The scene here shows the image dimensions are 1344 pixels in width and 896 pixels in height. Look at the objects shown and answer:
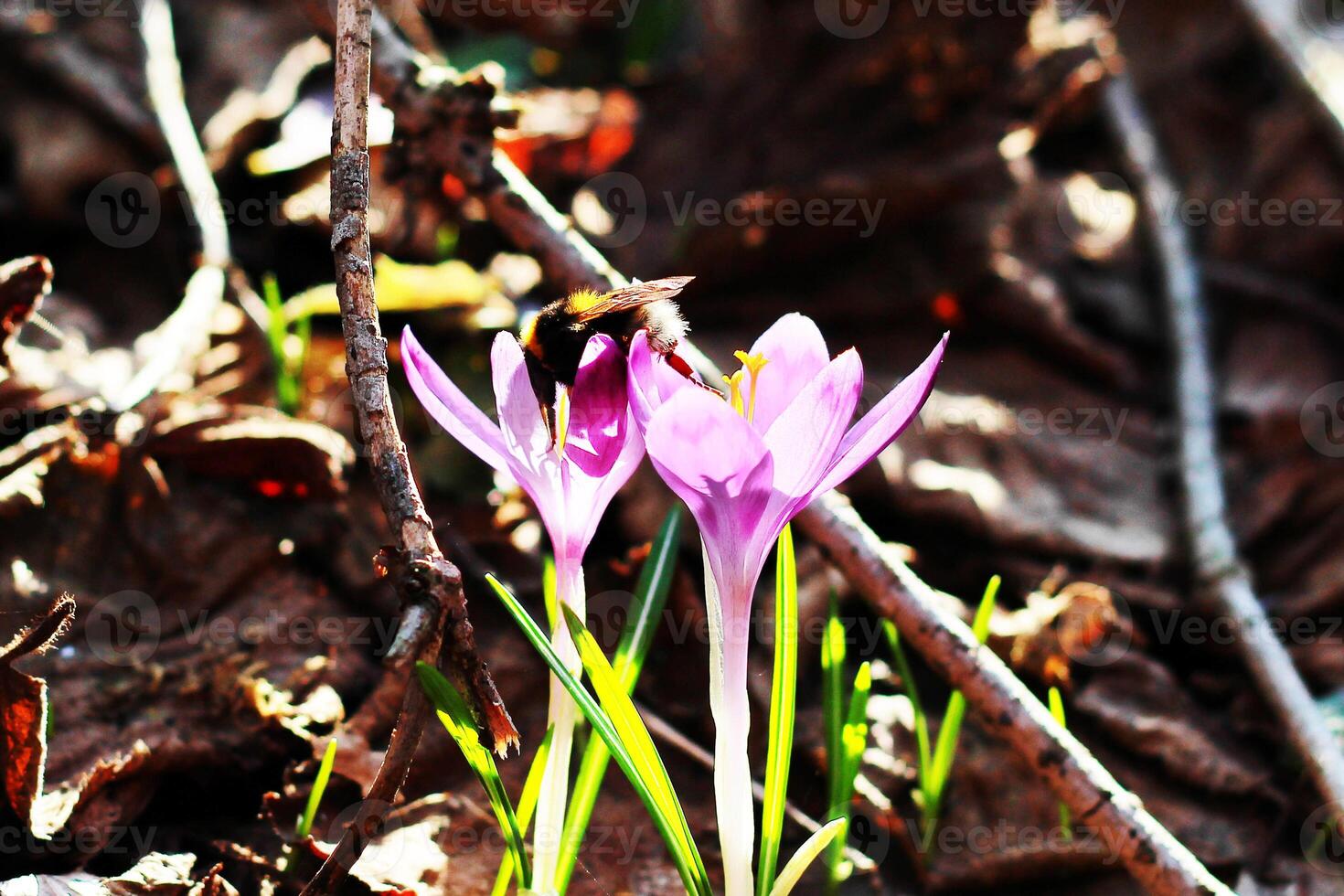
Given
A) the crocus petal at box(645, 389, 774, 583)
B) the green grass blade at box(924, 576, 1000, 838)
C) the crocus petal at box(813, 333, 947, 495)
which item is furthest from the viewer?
the green grass blade at box(924, 576, 1000, 838)

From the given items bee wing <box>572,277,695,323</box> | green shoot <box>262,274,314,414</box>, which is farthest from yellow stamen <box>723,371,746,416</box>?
green shoot <box>262,274,314,414</box>

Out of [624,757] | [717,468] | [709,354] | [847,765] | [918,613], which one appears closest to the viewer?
[717,468]

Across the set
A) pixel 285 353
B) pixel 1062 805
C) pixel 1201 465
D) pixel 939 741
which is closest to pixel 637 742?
pixel 939 741

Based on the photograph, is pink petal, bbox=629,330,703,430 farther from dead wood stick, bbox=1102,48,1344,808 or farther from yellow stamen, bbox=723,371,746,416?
dead wood stick, bbox=1102,48,1344,808

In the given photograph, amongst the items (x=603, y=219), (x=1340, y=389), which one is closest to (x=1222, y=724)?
(x=1340, y=389)

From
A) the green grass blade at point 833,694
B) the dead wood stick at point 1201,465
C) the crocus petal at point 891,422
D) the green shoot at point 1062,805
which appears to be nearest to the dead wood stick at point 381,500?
the crocus petal at point 891,422

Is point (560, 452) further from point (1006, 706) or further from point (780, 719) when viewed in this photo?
point (1006, 706)

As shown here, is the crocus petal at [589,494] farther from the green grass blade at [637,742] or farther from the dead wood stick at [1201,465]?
the dead wood stick at [1201,465]
